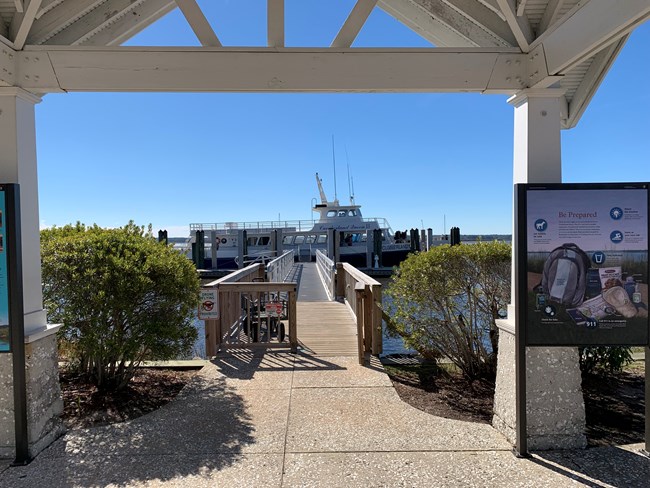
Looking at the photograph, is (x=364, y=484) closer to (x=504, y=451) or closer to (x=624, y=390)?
(x=504, y=451)

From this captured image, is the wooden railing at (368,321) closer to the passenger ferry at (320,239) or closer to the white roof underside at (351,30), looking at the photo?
the white roof underside at (351,30)

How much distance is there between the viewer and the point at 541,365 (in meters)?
3.26

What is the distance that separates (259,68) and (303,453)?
3.18 m

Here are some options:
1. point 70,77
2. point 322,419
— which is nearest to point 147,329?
point 322,419

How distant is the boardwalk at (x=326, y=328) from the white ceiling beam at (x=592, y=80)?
4.06 m

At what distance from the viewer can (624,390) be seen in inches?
181

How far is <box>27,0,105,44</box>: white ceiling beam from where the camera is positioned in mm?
3432

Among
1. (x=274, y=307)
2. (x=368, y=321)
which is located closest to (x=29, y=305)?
(x=274, y=307)

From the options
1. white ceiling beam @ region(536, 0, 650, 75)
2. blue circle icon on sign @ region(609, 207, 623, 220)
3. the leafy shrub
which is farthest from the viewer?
the leafy shrub

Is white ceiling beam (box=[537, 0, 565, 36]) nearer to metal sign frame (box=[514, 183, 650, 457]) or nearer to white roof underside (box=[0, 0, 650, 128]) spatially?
white roof underside (box=[0, 0, 650, 128])

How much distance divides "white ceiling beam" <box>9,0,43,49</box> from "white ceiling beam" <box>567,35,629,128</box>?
4855mm

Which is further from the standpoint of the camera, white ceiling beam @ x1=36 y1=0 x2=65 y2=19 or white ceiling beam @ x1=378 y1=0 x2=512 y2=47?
white ceiling beam @ x1=378 y1=0 x2=512 y2=47

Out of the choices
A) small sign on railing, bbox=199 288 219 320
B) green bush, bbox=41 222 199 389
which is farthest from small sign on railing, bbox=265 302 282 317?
green bush, bbox=41 222 199 389

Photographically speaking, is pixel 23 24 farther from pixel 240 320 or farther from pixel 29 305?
pixel 240 320
